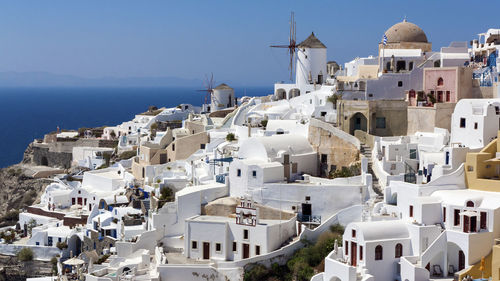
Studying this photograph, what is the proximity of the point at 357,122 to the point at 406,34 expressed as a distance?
901 centimetres

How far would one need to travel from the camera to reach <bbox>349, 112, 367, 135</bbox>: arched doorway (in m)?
36.2

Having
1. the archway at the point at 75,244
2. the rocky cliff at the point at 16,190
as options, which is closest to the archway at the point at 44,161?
the rocky cliff at the point at 16,190

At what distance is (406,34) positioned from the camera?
141ft

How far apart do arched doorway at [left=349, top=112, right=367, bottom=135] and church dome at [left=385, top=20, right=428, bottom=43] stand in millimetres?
8382

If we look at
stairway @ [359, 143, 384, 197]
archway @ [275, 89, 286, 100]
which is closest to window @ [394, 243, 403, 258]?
stairway @ [359, 143, 384, 197]

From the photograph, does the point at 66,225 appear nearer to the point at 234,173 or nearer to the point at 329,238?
the point at 234,173

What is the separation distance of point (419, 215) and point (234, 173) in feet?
30.3

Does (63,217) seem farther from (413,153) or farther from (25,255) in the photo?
(413,153)

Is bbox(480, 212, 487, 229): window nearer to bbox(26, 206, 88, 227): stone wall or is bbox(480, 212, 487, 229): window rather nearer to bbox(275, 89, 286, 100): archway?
bbox(26, 206, 88, 227): stone wall

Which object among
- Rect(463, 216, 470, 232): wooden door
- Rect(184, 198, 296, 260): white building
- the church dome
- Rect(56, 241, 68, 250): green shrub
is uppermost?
the church dome

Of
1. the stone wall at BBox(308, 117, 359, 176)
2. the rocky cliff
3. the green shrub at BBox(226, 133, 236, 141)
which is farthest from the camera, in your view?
the rocky cliff

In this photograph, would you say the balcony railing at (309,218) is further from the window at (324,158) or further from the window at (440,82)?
the window at (440,82)

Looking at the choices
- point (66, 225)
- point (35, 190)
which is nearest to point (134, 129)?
point (35, 190)

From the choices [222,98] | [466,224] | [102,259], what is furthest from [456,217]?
[222,98]
